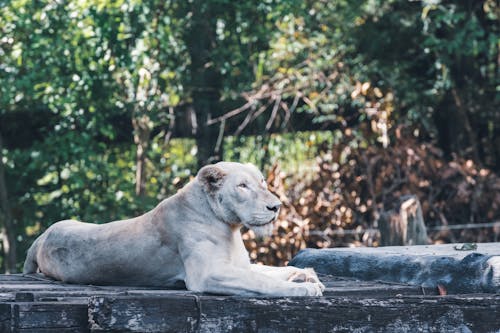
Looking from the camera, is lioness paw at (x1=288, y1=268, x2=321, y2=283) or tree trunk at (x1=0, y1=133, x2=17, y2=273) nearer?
lioness paw at (x1=288, y1=268, x2=321, y2=283)

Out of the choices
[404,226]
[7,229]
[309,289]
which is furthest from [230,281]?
[7,229]

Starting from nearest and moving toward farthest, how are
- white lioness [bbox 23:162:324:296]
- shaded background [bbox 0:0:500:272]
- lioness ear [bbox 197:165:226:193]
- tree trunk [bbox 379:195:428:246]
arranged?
white lioness [bbox 23:162:324:296]
lioness ear [bbox 197:165:226:193]
tree trunk [bbox 379:195:428:246]
shaded background [bbox 0:0:500:272]

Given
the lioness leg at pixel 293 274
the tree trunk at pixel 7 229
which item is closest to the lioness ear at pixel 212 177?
the lioness leg at pixel 293 274

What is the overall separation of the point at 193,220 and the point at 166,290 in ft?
1.13

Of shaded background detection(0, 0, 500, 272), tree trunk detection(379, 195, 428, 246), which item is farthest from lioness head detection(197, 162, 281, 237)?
shaded background detection(0, 0, 500, 272)

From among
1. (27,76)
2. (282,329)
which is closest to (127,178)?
(27,76)

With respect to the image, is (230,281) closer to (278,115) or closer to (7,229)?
(7,229)

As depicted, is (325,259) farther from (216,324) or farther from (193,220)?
(216,324)

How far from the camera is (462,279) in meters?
4.82

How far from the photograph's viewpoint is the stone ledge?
4.71m

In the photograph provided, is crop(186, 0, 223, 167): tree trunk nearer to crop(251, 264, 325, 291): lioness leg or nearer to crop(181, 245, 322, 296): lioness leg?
crop(251, 264, 325, 291): lioness leg

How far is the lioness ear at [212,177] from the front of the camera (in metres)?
4.69

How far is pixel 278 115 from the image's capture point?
36.9 ft

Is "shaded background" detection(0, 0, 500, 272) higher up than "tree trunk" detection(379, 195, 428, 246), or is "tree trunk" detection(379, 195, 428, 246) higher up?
"shaded background" detection(0, 0, 500, 272)
